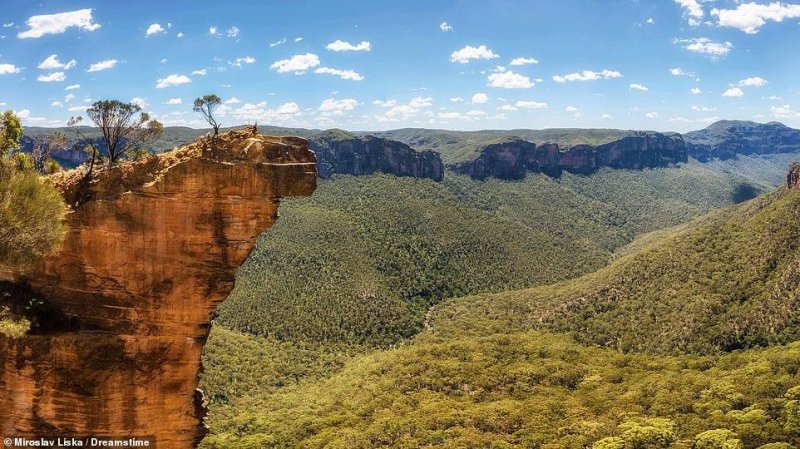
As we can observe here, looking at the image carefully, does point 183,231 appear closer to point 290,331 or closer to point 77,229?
point 77,229

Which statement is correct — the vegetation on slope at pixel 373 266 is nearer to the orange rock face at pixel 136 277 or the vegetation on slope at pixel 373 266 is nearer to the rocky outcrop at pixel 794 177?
the rocky outcrop at pixel 794 177

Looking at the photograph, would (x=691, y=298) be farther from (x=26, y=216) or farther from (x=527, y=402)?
(x=26, y=216)

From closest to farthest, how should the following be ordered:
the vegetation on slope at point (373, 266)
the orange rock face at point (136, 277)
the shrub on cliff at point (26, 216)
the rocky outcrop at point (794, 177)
→ 1. the shrub on cliff at point (26, 216)
2. the orange rock face at point (136, 277)
3. the rocky outcrop at point (794, 177)
4. the vegetation on slope at point (373, 266)

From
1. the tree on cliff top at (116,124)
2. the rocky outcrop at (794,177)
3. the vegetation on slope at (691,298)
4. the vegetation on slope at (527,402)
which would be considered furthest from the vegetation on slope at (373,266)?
the tree on cliff top at (116,124)

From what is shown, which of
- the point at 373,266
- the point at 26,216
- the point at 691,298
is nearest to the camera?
the point at 26,216

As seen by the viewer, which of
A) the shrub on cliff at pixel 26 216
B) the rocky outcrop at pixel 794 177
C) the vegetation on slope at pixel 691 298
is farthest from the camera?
the rocky outcrop at pixel 794 177

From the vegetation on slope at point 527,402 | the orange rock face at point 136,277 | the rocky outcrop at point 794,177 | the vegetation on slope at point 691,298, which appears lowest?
the vegetation on slope at point 527,402

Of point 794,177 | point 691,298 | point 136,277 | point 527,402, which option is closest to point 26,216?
point 136,277
